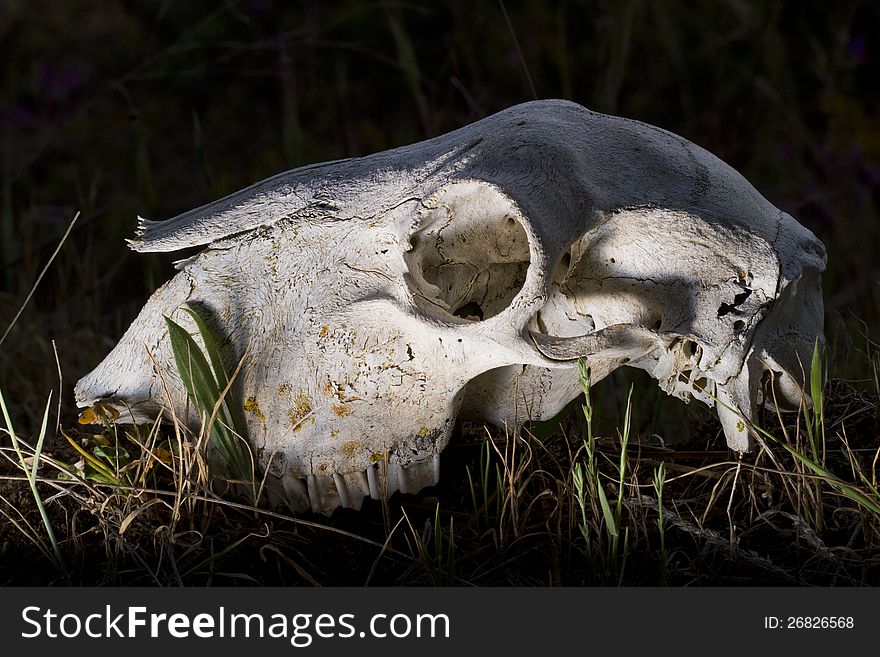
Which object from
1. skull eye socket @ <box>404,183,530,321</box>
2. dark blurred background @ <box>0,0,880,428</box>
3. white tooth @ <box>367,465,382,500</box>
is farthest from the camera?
dark blurred background @ <box>0,0,880,428</box>

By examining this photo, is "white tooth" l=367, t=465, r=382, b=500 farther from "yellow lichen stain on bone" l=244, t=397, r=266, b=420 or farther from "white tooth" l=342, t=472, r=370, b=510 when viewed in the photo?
"yellow lichen stain on bone" l=244, t=397, r=266, b=420

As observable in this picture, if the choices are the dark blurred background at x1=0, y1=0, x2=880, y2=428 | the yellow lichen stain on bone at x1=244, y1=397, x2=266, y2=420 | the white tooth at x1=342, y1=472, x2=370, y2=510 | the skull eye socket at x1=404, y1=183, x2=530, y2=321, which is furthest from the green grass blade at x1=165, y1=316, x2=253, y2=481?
the dark blurred background at x1=0, y1=0, x2=880, y2=428

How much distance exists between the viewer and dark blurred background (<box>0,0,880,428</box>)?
3.24 meters

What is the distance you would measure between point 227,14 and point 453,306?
3.42 m

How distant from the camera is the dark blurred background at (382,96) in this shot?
324cm

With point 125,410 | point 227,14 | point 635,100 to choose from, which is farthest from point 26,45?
point 125,410

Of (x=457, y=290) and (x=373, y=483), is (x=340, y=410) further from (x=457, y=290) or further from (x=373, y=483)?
(x=457, y=290)

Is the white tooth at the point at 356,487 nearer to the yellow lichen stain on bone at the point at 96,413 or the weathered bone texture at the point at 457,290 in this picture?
the weathered bone texture at the point at 457,290

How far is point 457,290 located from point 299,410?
→ 0.30 m

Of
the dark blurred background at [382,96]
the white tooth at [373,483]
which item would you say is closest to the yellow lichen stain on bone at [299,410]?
the white tooth at [373,483]

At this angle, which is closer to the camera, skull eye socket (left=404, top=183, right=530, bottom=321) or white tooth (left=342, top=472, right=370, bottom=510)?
skull eye socket (left=404, top=183, right=530, bottom=321)

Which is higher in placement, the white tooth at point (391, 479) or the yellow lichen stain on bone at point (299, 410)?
the yellow lichen stain on bone at point (299, 410)

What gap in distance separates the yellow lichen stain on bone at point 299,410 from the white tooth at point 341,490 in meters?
0.09

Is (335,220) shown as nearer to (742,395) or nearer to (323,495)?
(323,495)
